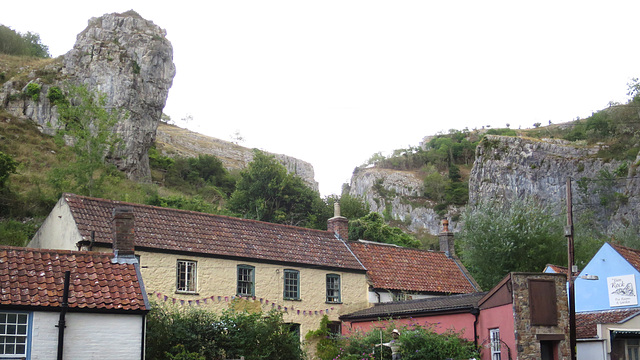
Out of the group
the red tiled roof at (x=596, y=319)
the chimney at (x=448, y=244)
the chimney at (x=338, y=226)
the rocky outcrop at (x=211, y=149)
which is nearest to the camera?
the red tiled roof at (x=596, y=319)

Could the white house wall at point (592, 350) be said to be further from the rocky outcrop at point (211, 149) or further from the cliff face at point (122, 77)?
the rocky outcrop at point (211, 149)

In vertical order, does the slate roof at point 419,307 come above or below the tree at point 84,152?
below

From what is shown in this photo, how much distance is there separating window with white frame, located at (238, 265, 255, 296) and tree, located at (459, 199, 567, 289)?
19.0 meters

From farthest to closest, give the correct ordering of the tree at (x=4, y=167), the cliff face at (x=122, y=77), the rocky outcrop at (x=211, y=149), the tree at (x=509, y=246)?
1. the rocky outcrop at (x=211, y=149)
2. the cliff face at (x=122, y=77)
3. the tree at (x=4, y=167)
4. the tree at (x=509, y=246)

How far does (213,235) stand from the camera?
1030 inches

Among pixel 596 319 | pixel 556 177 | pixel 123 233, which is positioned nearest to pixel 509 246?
pixel 596 319

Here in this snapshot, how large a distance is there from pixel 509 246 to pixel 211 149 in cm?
8786

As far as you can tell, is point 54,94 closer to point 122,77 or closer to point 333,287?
point 122,77

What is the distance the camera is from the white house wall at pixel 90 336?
15.0 m

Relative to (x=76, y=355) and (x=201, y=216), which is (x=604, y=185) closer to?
(x=201, y=216)

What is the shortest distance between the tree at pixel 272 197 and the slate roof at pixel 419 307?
1226 inches

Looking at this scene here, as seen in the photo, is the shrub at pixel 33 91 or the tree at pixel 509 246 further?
the shrub at pixel 33 91

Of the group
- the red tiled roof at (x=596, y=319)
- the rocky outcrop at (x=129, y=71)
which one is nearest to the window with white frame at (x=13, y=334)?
the red tiled roof at (x=596, y=319)

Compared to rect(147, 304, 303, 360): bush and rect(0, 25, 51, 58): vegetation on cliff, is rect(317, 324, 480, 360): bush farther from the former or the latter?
A: rect(0, 25, 51, 58): vegetation on cliff
